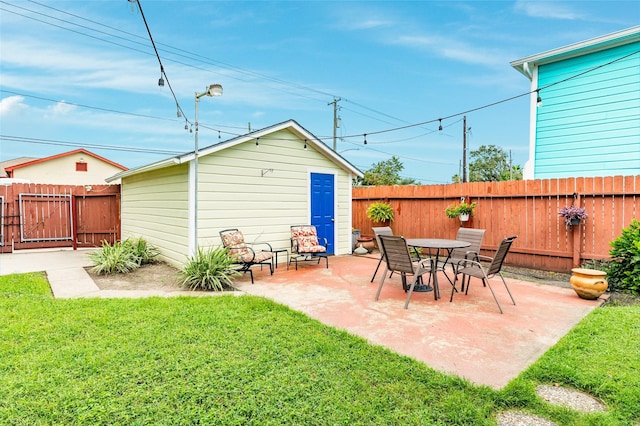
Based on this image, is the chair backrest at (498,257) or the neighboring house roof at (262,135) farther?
the neighboring house roof at (262,135)

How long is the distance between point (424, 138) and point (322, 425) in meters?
15.9

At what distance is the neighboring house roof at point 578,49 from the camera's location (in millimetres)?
6641

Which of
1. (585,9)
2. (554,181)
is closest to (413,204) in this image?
(554,181)

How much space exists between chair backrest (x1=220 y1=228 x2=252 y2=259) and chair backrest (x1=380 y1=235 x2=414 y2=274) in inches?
107

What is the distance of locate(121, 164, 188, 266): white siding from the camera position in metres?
6.75

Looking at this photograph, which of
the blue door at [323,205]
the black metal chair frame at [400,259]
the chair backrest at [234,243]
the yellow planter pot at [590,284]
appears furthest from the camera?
the blue door at [323,205]

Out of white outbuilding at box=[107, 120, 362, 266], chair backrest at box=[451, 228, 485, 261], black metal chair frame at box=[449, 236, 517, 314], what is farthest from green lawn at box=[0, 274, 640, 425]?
white outbuilding at box=[107, 120, 362, 266]

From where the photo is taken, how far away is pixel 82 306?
4.28 meters

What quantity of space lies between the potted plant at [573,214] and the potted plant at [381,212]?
4.35 m

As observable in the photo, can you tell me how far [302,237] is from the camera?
24.3 ft

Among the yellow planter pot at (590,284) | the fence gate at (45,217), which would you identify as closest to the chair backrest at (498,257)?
the yellow planter pot at (590,284)

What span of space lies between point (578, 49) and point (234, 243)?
845 centimetres

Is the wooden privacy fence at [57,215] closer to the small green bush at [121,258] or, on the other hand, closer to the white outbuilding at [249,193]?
the white outbuilding at [249,193]

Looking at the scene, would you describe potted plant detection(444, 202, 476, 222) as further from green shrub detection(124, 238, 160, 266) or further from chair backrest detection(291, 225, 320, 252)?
green shrub detection(124, 238, 160, 266)
